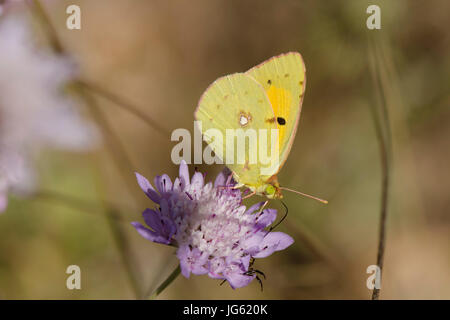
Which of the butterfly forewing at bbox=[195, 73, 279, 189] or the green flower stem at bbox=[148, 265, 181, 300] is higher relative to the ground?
the butterfly forewing at bbox=[195, 73, 279, 189]

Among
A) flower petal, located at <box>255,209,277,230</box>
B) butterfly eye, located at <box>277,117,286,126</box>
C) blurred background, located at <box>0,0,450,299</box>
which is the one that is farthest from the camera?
blurred background, located at <box>0,0,450,299</box>

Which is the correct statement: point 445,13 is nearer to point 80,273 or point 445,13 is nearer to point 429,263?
point 429,263

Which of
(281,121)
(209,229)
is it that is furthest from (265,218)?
(281,121)

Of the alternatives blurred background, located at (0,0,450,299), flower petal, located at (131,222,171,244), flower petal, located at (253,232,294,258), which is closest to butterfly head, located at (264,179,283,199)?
flower petal, located at (253,232,294,258)

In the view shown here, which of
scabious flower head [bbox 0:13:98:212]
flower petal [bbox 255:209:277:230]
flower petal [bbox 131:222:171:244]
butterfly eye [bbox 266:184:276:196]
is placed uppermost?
scabious flower head [bbox 0:13:98:212]

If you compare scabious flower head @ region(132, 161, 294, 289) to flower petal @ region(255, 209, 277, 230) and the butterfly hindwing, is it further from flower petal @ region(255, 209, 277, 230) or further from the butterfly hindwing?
the butterfly hindwing

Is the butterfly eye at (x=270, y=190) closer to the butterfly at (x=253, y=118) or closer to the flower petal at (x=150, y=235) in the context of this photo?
the butterfly at (x=253, y=118)

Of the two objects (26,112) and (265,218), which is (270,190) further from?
(26,112)
